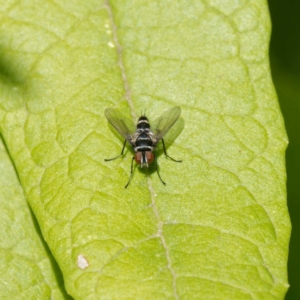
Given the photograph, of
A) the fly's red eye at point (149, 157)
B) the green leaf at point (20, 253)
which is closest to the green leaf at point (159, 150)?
the fly's red eye at point (149, 157)

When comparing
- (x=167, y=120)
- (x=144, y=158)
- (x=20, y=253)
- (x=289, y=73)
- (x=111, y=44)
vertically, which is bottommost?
(x=289, y=73)

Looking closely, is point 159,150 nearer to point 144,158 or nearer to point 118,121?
point 144,158

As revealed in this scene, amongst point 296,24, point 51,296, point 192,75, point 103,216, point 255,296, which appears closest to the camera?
point 255,296

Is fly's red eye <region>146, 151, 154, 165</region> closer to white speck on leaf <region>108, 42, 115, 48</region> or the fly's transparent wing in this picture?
the fly's transparent wing

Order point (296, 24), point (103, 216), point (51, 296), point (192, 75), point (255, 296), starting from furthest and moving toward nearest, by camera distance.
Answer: point (296, 24) < point (192, 75) < point (51, 296) < point (103, 216) < point (255, 296)

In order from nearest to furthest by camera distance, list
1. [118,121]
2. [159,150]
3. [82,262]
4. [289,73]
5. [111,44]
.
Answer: [82,262] → [118,121] → [111,44] → [159,150] → [289,73]

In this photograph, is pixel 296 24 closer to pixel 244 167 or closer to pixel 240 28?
pixel 240 28

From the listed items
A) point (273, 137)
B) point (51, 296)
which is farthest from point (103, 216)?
point (273, 137)

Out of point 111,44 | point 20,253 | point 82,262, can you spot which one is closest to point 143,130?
point 111,44
